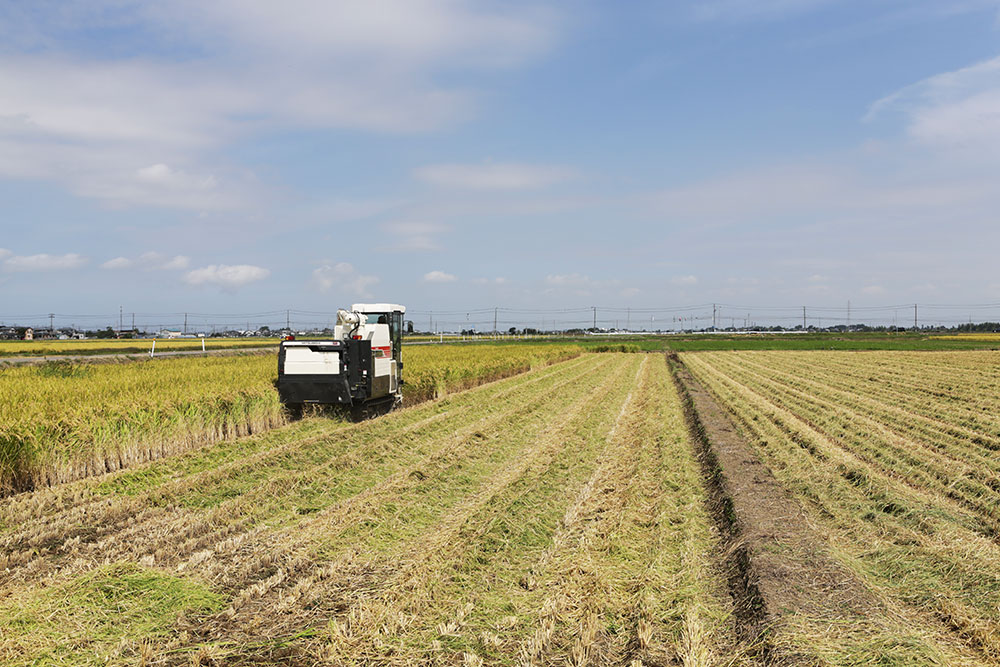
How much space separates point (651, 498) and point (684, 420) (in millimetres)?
8218

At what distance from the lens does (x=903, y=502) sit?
27.5 feet

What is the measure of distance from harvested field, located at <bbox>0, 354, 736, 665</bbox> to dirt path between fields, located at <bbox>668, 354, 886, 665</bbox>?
0.24 m

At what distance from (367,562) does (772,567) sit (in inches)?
155

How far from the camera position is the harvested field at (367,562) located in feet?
15.5

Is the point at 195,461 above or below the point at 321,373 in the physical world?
below

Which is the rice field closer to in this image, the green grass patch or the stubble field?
the stubble field

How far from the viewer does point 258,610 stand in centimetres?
530

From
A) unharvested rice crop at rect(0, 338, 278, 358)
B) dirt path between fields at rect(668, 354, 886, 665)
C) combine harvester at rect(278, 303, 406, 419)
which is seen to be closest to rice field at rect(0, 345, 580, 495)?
combine harvester at rect(278, 303, 406, 419)

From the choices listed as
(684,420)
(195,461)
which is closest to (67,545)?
(195,461)

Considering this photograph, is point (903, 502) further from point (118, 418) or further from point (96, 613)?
point (118, 418)

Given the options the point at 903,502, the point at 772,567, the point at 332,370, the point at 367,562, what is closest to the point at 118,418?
the point at 332,370

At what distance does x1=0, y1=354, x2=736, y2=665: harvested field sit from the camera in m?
4.74

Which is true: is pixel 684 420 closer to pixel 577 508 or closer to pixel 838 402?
pixel 838 402

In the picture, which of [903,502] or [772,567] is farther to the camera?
[903,502]
